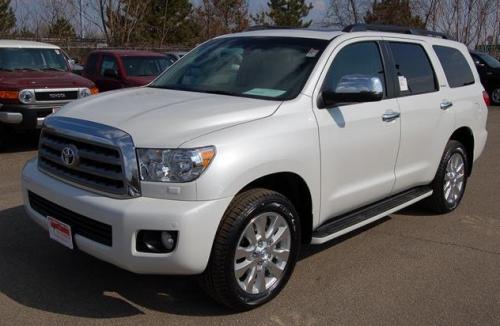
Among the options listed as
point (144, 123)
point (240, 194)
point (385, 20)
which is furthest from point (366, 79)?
point (385, 20)

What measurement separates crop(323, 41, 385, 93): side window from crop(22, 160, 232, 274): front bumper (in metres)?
1.47

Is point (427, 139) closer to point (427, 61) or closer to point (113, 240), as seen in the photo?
point (427, 61)

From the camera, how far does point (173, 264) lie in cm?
339

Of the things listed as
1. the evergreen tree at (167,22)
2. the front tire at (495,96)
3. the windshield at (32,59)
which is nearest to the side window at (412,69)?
the windshield at (32,59)

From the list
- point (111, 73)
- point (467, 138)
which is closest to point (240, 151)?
point (467, 138)

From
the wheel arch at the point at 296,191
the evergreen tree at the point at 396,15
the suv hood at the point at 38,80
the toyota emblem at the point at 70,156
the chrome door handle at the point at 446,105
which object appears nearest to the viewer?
the toyota emblem at the point at 70,156

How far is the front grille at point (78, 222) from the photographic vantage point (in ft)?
11.4

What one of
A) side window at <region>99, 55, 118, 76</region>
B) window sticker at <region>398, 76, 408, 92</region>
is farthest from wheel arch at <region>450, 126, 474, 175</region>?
side window at <region>99, 55, 118, 76</region>

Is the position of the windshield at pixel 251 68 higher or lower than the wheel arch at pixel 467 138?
higher

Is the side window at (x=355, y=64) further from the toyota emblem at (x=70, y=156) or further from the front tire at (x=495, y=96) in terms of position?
the front tire at (x=495, y=96)

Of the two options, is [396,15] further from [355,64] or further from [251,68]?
[251,68]

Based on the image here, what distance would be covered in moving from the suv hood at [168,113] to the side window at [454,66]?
2.72m

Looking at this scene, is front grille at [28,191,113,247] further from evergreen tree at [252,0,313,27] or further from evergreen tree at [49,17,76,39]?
evergreen tree at [252,0,313,27]

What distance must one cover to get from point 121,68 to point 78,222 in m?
8.80
